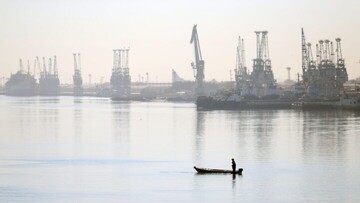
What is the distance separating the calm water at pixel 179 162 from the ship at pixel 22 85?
121118mm

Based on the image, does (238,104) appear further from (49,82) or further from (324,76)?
(49,82)

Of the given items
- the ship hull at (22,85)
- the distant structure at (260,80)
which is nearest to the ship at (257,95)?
the distant structure at (260,80)

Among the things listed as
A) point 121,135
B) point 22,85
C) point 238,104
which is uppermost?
point 22,85

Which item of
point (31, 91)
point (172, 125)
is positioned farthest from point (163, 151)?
point (31, 91)

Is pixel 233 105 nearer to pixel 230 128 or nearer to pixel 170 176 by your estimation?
pixel 230 128

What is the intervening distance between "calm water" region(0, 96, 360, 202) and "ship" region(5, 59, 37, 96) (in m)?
121

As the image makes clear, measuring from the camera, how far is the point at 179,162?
3516 cm

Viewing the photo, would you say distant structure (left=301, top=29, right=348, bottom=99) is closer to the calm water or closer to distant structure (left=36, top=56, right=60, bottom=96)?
the calm water

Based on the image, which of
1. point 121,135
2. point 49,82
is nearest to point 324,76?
point 121,135

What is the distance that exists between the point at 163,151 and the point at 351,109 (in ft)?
140

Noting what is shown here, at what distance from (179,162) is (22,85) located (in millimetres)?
148082

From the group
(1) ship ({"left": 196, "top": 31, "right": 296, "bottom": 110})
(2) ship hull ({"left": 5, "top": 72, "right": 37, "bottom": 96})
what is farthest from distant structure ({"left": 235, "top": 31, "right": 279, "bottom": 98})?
(2) ship hull ({"left": 5, "top": 72, "right": 37, "bottom": 96})

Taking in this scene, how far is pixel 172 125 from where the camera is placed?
6022 centimetres

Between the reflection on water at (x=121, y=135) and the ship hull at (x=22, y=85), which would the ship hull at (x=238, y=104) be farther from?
the ship hull at (x=22, y=85)
